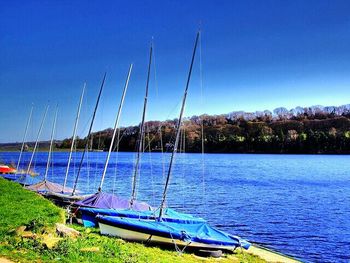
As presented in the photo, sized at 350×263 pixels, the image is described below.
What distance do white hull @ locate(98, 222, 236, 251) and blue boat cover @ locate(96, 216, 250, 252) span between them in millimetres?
221

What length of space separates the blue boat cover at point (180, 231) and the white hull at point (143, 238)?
8.7 inches

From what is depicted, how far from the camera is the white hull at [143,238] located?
23281mm

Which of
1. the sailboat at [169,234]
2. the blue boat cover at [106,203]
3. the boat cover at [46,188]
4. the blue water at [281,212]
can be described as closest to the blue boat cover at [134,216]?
the sailboat at [169,234]

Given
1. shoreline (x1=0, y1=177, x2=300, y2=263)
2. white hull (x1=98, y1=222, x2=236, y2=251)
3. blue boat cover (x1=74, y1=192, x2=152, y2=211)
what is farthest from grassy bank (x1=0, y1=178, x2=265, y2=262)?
blue boat cover (x1=74, y1=192, x2=152, y2=211)

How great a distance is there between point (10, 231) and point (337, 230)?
96.9ft

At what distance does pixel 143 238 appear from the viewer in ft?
77.6

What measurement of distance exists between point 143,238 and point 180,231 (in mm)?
2391

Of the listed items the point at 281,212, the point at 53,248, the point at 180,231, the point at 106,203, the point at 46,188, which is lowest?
the point at 281,212

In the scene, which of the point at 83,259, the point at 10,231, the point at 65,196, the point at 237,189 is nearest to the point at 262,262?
the point at 83,259

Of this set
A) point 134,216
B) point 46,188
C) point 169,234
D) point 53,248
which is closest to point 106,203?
point 134,216

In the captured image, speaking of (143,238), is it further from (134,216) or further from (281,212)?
(281,212)

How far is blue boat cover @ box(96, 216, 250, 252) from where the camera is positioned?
23.2 m

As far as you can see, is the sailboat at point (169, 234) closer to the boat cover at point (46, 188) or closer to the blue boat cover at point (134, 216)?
the blue boat cover at point (134, 216)

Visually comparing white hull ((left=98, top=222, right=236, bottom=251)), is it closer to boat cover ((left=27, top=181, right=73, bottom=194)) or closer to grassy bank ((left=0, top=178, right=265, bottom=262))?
grassy bank ((left=0, top=178, right=265, bottom=262))
